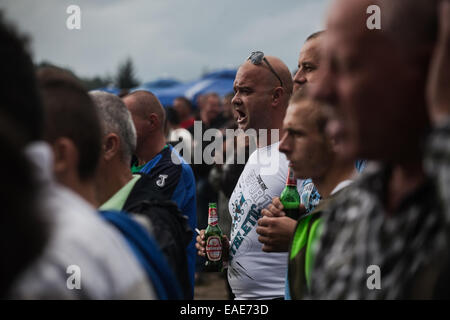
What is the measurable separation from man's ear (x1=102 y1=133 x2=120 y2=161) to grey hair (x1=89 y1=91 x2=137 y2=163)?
0.11 feet

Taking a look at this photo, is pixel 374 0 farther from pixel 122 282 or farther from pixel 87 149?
pixel 122 282

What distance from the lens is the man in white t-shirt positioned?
3.77 m

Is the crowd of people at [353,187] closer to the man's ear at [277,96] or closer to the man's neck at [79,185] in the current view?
the man's neck at [79,185]

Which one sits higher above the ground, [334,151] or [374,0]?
[374,0]

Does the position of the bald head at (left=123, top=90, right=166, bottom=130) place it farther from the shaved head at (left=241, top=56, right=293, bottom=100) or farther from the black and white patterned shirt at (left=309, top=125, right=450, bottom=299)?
the black and white patterned shirt at (left=309, top=125, right=450, bottom=299)

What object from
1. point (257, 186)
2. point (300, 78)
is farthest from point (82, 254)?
point (300, 78)

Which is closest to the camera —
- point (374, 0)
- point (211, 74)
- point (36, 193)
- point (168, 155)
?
point (36, 193)

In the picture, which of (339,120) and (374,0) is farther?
(374,0)

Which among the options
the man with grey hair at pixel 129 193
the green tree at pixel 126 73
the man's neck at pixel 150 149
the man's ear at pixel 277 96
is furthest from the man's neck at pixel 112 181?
the green tree at pixel 126 73

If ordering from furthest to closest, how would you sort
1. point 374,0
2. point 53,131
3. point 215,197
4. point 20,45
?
point 215,197 → point 374,0 → point 53,131 → point 20,45

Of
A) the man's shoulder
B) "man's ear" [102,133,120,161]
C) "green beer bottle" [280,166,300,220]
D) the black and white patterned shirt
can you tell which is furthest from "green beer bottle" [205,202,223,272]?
the man's shoulder

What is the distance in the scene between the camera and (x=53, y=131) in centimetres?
192

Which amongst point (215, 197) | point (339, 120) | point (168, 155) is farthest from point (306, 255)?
point (215, 197)
